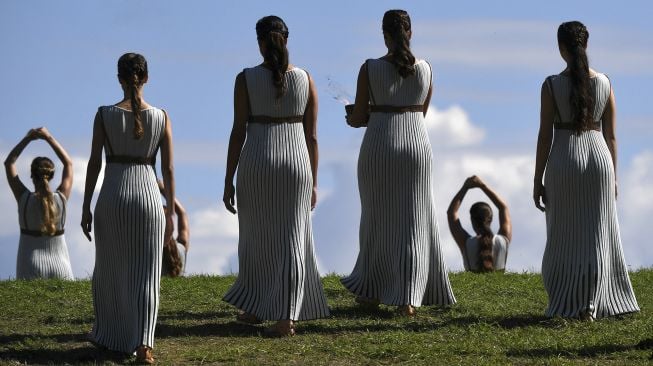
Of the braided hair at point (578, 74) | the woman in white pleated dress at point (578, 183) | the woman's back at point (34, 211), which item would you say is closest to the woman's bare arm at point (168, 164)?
the woman in white pleated dress at point (578, 183)

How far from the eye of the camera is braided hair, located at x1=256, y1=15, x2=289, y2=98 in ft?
54.1

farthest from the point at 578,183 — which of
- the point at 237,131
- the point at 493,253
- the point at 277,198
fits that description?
the point at 493,253

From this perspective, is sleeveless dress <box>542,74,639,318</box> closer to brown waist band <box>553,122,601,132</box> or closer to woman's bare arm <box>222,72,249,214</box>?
brown waist band <box>553,122,601,132</box>

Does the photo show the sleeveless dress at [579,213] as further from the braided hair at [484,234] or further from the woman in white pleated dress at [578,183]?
the braided hair at [484,234]

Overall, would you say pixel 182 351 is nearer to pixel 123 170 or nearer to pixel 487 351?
pixel 123 170

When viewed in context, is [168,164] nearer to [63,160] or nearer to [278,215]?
[278,215]

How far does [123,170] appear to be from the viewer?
1541 centimetres

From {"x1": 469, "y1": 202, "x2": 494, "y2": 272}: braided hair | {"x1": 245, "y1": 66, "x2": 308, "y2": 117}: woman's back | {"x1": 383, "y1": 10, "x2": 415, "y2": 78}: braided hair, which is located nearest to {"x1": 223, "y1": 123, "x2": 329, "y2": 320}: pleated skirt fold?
{"x1": 245, "y1": 66, "x2": 308, "y2": 117}: woman's back

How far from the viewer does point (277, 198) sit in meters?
16.6

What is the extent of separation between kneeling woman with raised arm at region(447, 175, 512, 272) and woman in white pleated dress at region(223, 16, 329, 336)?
6.47 metres

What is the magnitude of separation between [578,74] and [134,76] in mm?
4425

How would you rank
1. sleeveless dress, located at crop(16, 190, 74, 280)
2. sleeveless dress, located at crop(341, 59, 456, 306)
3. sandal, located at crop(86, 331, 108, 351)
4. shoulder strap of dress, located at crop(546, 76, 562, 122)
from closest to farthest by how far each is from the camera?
1. sandal, located at crop(86, 331, 108, 351)
2. shoulder strap of dress, located at crop(546, 76, 562, 122)
3. sleeveless dress, located at crop(341, 59, 456, 306)
4. sleeveless dress, located at crop(16, 190, 74, 280)

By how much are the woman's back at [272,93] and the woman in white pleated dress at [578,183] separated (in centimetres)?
243

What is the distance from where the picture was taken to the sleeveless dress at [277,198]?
54.4ft
